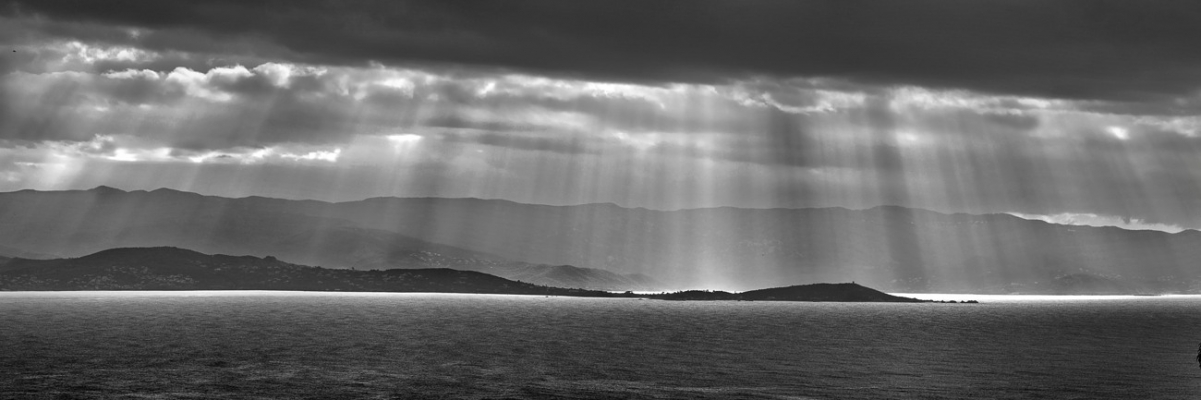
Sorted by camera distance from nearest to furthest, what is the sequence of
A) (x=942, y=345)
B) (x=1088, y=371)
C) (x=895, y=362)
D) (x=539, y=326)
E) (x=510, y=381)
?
(x=510, y=381), (x=1088, y=371), (x=895, y=362), (x=942, y=345), (x=539, y=326)

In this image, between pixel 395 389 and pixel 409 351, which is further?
pixel 409 351

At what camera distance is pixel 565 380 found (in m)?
85.1

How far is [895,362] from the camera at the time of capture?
359 feet

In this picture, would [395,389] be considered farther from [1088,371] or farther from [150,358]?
[1088,371]

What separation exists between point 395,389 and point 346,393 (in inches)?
155

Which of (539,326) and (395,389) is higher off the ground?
(539,326)

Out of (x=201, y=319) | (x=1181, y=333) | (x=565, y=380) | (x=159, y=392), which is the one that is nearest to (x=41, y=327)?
(x=201, y=319)

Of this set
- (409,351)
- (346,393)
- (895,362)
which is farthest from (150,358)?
(895,362)

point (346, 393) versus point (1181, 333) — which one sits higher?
point (1181, 333)

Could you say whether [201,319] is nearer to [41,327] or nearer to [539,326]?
[41,327]

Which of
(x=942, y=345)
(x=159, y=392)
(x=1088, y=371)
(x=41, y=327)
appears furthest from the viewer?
(x=41, y=327)

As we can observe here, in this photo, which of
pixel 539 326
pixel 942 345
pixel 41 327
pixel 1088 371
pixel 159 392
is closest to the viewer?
pixel 159 392

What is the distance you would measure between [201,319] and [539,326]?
61.3 meters

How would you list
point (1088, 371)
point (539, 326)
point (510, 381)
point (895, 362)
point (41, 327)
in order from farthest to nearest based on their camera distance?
1. point (539, 326)
2. point (41, 327)
3. point (895, 362)
4. point (1088, 371)
5. point (510, 381)
